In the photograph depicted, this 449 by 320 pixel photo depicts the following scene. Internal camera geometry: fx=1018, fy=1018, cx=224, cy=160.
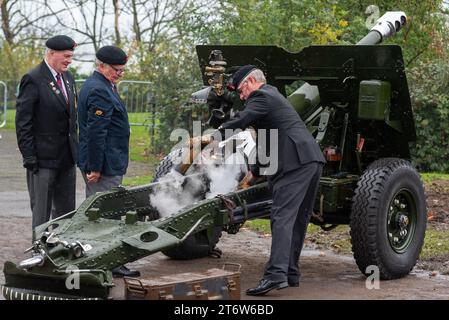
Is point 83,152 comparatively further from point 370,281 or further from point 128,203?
point 370,281

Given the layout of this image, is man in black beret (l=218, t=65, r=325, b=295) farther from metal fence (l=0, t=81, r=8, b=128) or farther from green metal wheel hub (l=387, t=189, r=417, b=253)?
metal fence (l=0, t=81, r=8, b=128)

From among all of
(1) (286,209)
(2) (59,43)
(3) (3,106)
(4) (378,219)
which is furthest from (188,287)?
(3) (3,106)

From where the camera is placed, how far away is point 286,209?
806 cm

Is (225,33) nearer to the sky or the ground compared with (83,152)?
nearer to the sky

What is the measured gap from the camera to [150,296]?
6934mm

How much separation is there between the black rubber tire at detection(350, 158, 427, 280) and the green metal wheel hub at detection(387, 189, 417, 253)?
65 mm

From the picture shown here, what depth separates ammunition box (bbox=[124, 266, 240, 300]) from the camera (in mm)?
6957

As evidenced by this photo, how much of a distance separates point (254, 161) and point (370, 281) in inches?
56.0

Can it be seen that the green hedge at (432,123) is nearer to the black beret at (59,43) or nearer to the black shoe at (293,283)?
the black shoe at (293,283)

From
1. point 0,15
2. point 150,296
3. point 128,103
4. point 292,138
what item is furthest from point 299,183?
point 0,15

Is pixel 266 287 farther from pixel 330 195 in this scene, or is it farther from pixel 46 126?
pixel 46 126

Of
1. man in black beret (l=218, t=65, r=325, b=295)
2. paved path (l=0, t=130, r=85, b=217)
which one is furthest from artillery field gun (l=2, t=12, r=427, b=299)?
paved path (l=0, t=130, r=85, b=217)

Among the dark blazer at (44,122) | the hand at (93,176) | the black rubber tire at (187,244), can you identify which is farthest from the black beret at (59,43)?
the black rubber tire at (187,244)

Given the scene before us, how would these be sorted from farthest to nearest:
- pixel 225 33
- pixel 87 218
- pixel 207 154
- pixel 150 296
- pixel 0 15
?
pixel 0 15 → pixel 225 33 → pixel 207 154 → pixel 87 218 → pixel 150 296
